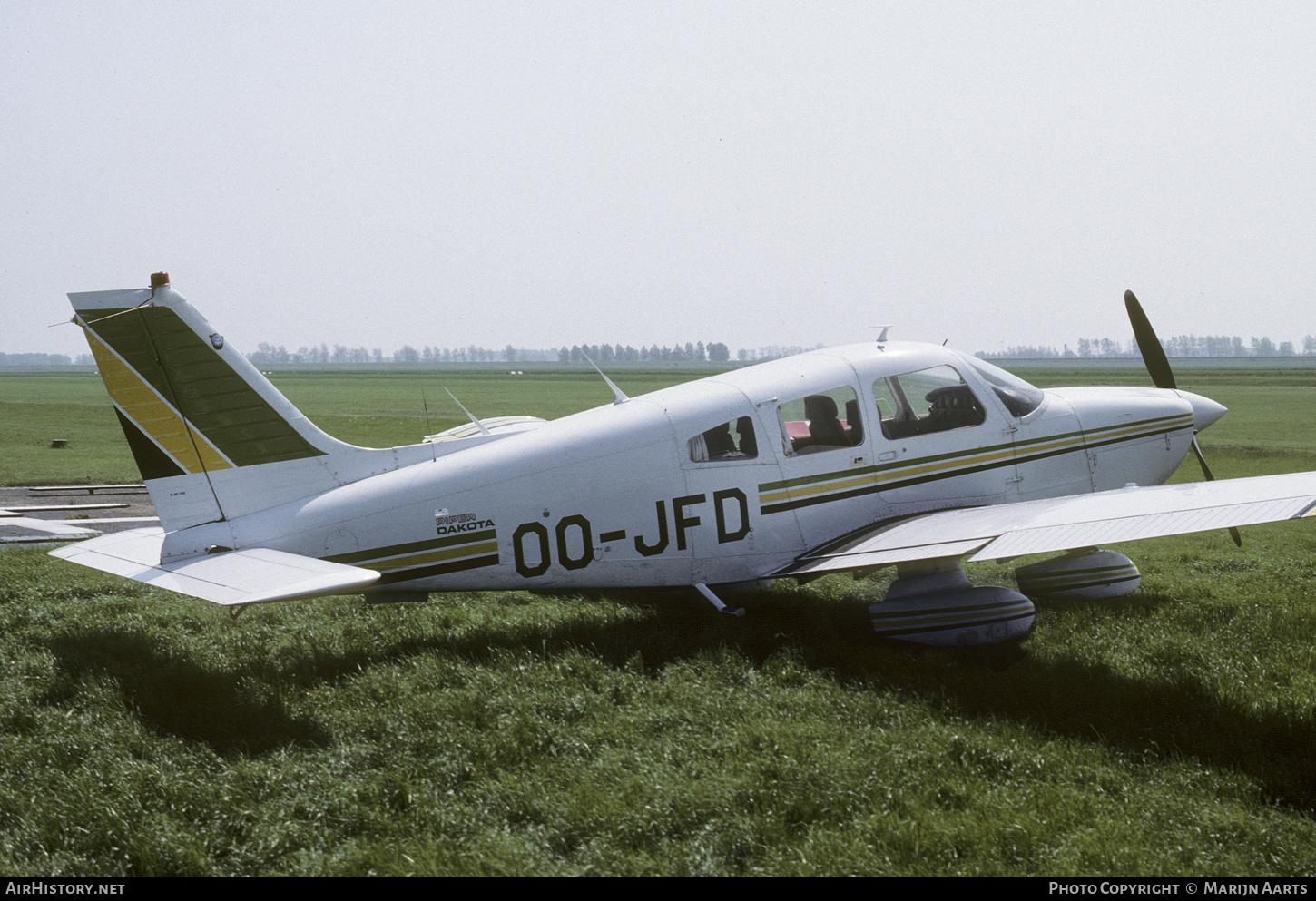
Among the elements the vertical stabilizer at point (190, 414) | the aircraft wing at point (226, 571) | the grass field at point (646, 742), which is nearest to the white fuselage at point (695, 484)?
the vertical stabilizer at point (190, 414)

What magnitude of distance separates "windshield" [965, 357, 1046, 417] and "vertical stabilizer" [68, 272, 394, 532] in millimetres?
6008

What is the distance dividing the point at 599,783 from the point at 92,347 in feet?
17.2

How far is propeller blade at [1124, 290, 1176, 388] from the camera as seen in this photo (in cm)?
1044

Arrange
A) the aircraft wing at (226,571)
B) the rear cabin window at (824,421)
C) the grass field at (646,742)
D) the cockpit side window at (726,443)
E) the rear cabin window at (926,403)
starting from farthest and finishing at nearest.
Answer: the rear cabin window at (926,403) → the rear cabin window at (824,421) → the cockpit side window at (726,443) → the aircraft wing at (226,571) → the grass field at (646,742)

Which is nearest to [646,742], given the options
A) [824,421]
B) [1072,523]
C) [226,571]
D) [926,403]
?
[226,571]

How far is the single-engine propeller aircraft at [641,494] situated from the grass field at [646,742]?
606 mm

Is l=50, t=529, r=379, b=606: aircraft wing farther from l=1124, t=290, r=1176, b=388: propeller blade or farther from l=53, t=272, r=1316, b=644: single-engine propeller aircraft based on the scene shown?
l=1124, t=290, r=1176, b=388: propeller blade

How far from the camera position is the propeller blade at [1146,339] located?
1044cm

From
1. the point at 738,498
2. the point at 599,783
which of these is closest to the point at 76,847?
the point at 599,783

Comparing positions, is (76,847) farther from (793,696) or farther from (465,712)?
(793,696)

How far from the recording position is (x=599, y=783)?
4645mm

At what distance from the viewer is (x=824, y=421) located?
763 cm

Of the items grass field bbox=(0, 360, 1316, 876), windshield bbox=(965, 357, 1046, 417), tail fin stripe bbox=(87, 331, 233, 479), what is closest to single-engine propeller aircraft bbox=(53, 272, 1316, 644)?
tail fin stripe bbox=(87, 331, 233, 479)

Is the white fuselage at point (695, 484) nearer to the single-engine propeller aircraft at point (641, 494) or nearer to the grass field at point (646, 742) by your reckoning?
the single-engine propeller aircraft at point (641, 494)
